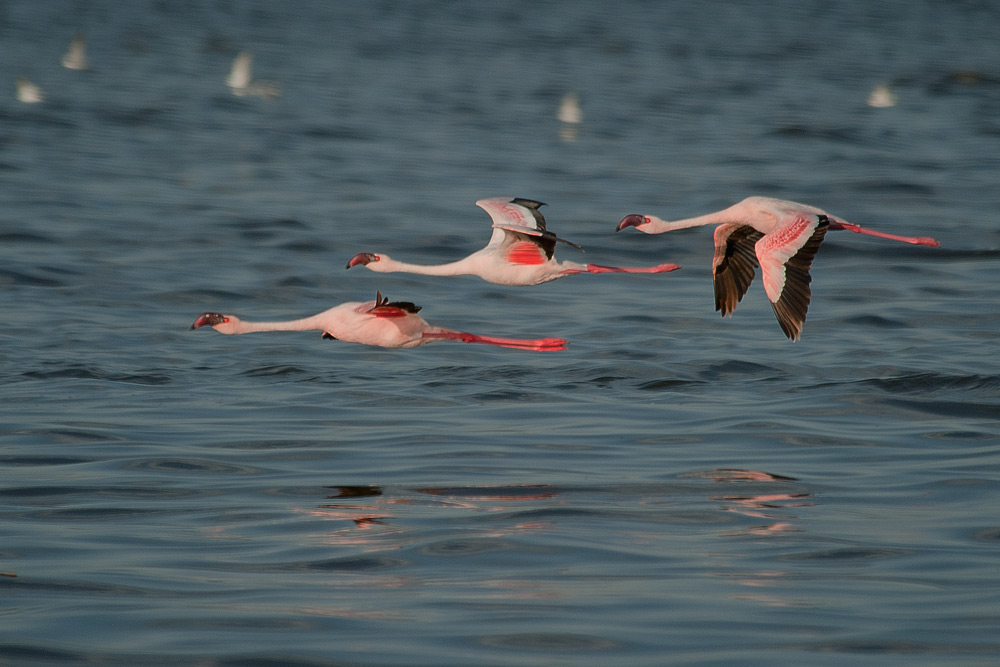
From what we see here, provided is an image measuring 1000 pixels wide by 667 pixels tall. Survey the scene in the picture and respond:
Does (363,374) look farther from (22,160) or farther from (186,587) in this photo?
(22,160)

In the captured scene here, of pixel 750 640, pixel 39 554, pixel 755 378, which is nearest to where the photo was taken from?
pixel 750 640

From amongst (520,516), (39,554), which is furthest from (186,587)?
(520,516)

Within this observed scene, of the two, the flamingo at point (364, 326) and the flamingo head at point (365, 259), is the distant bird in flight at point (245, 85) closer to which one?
the flamingo head at point (365, 259)

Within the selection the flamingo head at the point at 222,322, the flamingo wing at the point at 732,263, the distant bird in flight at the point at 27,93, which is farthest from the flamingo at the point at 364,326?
the distant bird in flight at the point at 27,93

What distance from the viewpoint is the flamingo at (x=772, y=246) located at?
10.8 metres

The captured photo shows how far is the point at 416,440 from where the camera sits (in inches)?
465

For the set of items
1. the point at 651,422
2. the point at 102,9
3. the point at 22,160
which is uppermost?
the point at 102,9

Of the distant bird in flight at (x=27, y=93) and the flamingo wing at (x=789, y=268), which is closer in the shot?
the flamingo wing at (x=789, y=268)

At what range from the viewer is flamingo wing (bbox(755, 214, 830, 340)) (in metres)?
10.8

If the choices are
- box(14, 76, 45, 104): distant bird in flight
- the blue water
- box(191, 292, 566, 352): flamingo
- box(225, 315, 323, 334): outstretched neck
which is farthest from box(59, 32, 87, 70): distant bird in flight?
box(191, 292, 566, 352): flamingo

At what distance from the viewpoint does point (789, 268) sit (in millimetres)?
10930

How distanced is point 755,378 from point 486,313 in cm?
352

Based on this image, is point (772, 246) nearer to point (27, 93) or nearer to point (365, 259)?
point (365, 259)

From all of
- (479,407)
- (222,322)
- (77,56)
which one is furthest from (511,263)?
(77,56)
